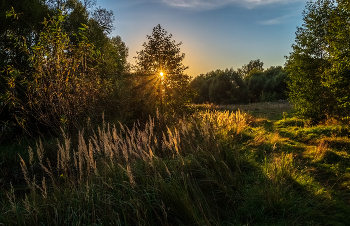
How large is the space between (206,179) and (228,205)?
0.55 m

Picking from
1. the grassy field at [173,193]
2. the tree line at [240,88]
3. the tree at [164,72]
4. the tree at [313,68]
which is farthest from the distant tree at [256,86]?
the grassy field at [173,193]

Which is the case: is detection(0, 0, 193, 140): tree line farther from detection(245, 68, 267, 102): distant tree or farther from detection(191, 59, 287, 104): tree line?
detection(245, 68, 267, 102): distant tree

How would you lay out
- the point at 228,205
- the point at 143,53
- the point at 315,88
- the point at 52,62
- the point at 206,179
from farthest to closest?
the point at 315,88 → the point at 143,53 → the point at 52,62 → the point at 206,179 → the point at 228,205

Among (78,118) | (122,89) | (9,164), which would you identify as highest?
(122,89)

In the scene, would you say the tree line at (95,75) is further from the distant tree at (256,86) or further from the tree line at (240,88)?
the distant tree at (256,86)

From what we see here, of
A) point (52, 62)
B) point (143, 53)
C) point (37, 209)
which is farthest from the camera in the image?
point (143, 53)

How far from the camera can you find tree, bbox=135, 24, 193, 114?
9.67m

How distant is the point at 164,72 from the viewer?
10078 millimetres

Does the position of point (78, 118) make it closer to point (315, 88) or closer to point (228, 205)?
point (228, 205)

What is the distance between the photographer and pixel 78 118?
6730 mm

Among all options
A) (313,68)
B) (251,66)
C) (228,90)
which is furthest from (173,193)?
(251,66)

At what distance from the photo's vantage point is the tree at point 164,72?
381 inches

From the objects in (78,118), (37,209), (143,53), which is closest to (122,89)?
(143,53)

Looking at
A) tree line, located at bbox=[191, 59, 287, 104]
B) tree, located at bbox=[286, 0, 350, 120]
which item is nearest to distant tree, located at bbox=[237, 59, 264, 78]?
tree line, located at bbox=[191, 59, 287, 104]
